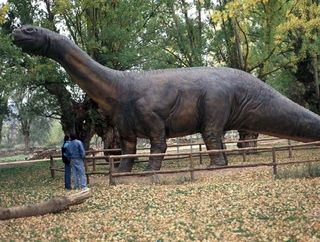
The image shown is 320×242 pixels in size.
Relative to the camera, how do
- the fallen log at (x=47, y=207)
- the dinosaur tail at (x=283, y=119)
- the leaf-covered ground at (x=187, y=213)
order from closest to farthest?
the leaf-covered ground at (x=187, y=213), the fallen log at (x=47, y=207), the dinosaur tail at (x=283, y=119)

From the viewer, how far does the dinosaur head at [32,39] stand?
1303 cm

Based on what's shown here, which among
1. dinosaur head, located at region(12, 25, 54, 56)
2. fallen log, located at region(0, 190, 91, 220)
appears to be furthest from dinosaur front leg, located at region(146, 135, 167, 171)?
fallen log, located at region(0, 190, 91, 220)

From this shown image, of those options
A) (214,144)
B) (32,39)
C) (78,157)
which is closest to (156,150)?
(214,144)

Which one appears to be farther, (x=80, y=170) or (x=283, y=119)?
(x=283, y=119)

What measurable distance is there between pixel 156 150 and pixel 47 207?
5.08 meters

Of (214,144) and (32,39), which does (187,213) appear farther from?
(32,39)

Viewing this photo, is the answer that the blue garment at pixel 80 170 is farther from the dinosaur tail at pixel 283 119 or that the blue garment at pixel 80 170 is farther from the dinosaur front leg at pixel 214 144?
the dinosaur tail at pixel 283 119

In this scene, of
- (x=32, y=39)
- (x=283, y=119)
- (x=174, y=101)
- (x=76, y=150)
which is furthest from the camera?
(x=283, y=119)

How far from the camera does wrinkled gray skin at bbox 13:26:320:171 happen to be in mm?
13461

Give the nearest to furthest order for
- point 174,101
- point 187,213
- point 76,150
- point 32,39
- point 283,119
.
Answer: point 187,213 → point 76,150 → point 32,39 → point 174,101 → point 283,119

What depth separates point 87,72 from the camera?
13555 mm

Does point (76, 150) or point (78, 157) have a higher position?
point (76, 150)

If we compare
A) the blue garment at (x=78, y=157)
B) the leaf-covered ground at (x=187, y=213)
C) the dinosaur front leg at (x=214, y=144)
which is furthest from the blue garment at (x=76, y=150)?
the dinosaur front leg at (x=214, y=144)

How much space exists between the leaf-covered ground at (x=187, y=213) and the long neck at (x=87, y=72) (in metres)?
2.74
